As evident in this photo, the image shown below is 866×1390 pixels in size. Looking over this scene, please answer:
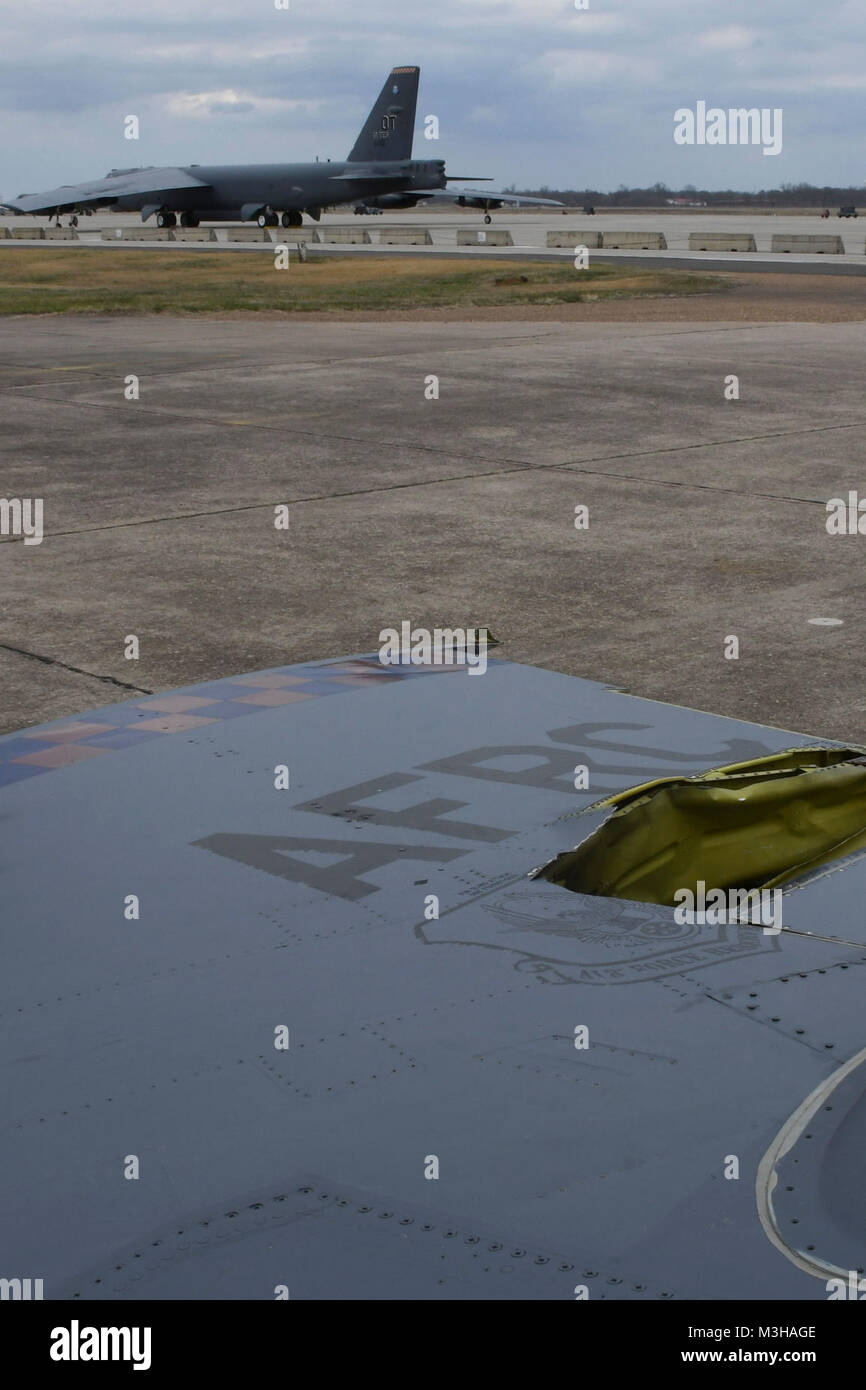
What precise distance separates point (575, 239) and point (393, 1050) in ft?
230

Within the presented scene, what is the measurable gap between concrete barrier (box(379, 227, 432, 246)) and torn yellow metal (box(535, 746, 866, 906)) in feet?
234

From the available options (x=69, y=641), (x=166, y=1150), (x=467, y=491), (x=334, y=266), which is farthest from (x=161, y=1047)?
(x=334, y=266)

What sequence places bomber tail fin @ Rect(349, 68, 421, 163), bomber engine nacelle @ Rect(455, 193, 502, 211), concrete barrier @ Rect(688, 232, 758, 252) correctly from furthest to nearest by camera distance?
1. bomber engine nacelle @ Rect(455, 193, 502, 211)
2. bomber tail fin @ Rect(349, 68, 421, 163)
3. concrete barrier @ Rect(688, 232, 758, 252)

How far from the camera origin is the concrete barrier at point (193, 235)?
267 feet

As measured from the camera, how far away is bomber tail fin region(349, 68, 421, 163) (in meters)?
89.6

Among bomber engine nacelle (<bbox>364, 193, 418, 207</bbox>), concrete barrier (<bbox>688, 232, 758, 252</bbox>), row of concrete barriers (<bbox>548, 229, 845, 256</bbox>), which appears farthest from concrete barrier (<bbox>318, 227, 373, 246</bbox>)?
concrete barrier (<bbox>688, 232, 758, 252</bbox>)

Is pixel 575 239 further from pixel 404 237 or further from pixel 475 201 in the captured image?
pixel 475 201

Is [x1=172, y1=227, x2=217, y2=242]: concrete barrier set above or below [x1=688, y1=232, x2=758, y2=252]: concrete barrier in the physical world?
above

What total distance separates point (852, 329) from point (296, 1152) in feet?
99.6

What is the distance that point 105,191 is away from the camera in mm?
85812

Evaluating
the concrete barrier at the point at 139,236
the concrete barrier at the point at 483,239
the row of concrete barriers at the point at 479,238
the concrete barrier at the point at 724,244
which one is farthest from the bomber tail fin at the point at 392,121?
the concrete barrier at the point at 724,244

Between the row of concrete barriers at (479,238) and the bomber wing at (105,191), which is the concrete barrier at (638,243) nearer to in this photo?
the row of concrete barriers at (479,238)

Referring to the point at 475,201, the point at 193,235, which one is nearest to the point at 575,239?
the point at 475,201

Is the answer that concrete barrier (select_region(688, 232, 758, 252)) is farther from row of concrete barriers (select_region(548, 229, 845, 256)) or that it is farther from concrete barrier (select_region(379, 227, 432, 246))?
concrete barrier (select_region(379, 227, 432, 246))
